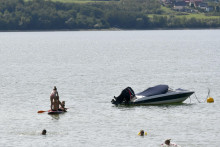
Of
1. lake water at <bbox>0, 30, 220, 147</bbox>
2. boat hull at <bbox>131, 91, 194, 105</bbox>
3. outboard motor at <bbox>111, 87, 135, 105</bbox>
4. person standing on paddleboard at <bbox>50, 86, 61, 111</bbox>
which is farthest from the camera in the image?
boat hull at <bbox>131, 91, 194, 105</bbox>

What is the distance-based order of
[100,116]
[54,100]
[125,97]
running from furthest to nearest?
[125,97]
[100,116]
[54,100]

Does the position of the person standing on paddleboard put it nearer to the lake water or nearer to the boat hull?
Answer: the lake water

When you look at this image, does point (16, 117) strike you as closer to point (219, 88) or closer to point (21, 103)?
point (21, 103)

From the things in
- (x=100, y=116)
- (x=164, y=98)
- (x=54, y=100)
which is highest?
(x=54, y=100)

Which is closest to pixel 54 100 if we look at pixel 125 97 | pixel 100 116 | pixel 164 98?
pixel 100 116

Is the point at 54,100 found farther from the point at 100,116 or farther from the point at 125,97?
the point at 125,97

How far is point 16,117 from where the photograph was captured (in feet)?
179

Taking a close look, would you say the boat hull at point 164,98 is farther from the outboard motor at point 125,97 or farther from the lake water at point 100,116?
the lake water at point 100,116

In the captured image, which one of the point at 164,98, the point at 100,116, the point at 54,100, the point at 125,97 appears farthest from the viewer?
the point at 164,98

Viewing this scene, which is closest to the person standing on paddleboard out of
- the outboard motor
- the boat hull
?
the outboard motor

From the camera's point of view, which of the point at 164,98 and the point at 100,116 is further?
the point at 164,98

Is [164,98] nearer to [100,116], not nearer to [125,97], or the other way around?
[125,97]

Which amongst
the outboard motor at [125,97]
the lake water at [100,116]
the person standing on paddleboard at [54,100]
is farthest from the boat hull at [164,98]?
the person standing on paddleboard at [54,100]

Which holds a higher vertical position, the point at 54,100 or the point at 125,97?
the point at 54,100
